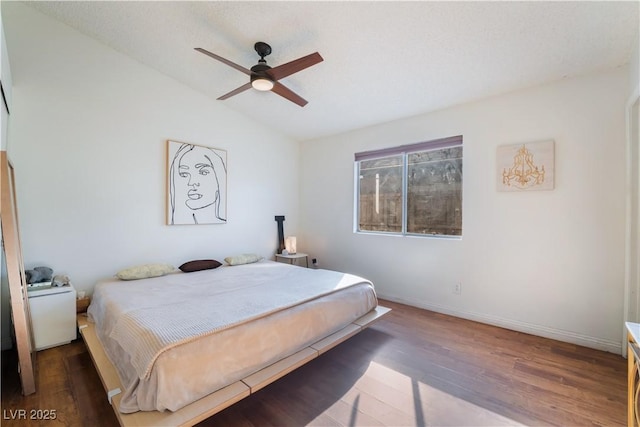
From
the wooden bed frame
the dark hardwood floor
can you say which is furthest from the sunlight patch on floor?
the wooden bed frame

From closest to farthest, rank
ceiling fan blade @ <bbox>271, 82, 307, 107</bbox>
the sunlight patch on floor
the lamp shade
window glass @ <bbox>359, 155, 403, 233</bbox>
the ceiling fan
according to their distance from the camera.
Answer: the sunlight patch on floor, the ceiling fan, ceiling fan blade @ <bbox>271, 82, 307, 107</bbox>, window glass @ <bbox>359, 155, 403, 233</bbox>, the lamp shade

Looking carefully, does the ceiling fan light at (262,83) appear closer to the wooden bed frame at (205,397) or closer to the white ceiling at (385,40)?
the white ceiling at (385,40)

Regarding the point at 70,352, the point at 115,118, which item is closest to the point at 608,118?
the point at 115,118

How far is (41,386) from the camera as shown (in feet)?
6.55

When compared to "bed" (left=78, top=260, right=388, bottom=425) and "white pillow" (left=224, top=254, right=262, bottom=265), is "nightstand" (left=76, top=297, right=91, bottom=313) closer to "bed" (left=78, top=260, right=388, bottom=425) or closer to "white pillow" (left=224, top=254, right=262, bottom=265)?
"bed" (left=78, top=260, right=388, bottom=425)

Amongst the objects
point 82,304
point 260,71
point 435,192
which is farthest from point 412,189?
point 82,304

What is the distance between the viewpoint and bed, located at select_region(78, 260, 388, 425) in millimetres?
1481

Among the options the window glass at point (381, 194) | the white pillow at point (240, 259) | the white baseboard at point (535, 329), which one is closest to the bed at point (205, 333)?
the white pillow at point (240, 259)

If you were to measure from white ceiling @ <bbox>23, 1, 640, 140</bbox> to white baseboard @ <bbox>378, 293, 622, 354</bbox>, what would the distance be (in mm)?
2396

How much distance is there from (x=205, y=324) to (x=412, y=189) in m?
3.05

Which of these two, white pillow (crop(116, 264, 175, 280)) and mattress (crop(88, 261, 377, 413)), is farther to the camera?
white pillow (crop(116, 264, 175, 280))

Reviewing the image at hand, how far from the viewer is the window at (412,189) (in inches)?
137

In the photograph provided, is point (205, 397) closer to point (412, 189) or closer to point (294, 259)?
point (294, 259)

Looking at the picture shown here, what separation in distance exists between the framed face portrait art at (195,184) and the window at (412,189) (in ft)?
6.65
